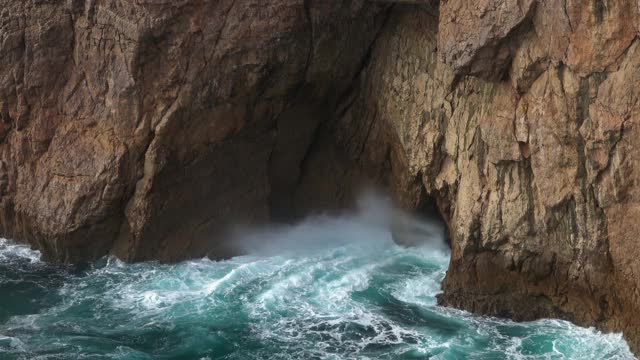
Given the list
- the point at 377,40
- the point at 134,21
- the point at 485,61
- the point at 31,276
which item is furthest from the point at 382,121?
the point at 31,276

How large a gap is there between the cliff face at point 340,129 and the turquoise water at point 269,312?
0.91 metres

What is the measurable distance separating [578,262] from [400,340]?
4.80 m

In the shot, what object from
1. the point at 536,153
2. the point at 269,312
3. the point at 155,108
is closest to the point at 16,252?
the point at 155,108

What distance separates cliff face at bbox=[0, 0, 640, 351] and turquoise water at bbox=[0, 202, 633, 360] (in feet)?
2.97

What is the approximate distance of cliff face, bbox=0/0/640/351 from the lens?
19453 millimetres

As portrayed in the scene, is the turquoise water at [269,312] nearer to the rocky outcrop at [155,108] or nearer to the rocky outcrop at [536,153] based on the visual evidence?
the rocky outcrop at [536,153]

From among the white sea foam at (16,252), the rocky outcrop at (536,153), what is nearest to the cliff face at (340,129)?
the rocky outcrop at (536,153)

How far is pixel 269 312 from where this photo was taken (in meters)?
22.4

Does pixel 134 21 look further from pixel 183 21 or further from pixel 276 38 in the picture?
pixel 276 38

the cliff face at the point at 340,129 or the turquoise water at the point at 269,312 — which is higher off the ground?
the cliff face at the point at 340,129

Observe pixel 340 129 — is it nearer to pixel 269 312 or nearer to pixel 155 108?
pixel 155 108

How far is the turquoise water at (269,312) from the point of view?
20.2m

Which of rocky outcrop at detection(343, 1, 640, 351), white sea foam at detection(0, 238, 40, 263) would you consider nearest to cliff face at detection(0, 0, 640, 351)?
rocky outcrop at detection(343, 1, 640, 351)

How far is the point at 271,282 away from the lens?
24344mm
